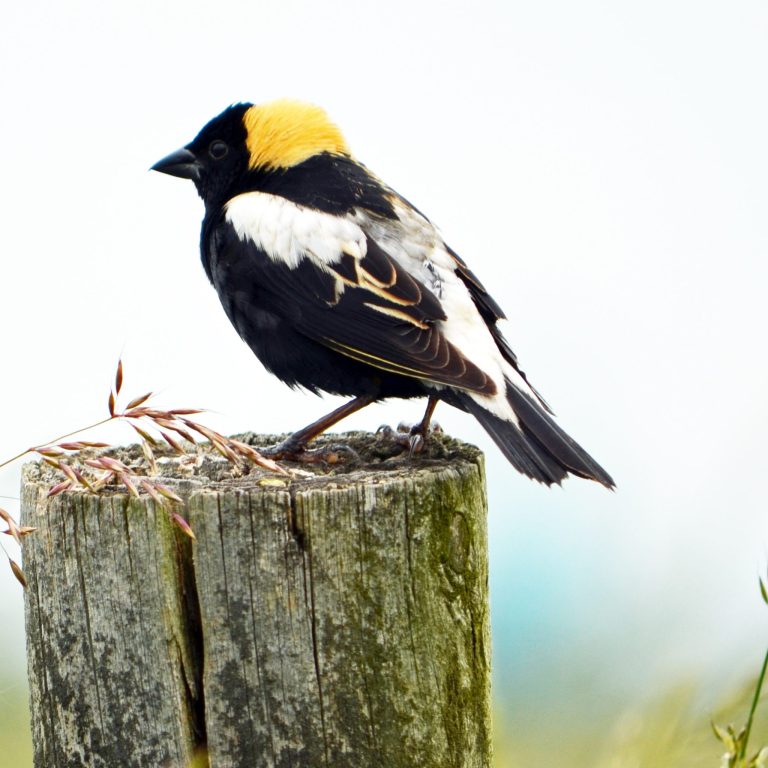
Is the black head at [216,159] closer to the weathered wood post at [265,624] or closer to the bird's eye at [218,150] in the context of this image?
the bird's eye at [218,150]

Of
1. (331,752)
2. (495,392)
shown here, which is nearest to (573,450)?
(495,392)

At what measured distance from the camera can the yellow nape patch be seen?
168 inches

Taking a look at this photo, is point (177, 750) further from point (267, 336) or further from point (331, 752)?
point (267, 336)

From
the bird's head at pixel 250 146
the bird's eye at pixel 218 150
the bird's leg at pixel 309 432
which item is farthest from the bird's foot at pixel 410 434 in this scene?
the bird's eye at pixel 218 150

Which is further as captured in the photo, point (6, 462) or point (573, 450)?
point (573, 450)

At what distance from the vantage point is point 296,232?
12.0 ft

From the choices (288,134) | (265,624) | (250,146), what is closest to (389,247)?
(288,134)

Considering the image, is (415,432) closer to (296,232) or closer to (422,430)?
(422,430)

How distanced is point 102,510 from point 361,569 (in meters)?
0.63

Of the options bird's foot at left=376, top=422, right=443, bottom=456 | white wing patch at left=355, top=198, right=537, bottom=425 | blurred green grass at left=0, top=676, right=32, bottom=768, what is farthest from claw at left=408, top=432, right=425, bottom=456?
blurred green grass at left=0, top=676, right=32, bottom=768

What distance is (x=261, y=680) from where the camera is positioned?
240 centimetres

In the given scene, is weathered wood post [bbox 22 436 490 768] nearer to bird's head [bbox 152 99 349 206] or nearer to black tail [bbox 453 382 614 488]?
black tail [bbox 453 382 614 488]

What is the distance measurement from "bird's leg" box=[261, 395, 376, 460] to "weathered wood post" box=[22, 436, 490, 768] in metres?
0.99

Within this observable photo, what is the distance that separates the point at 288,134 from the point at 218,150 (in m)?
0.41
